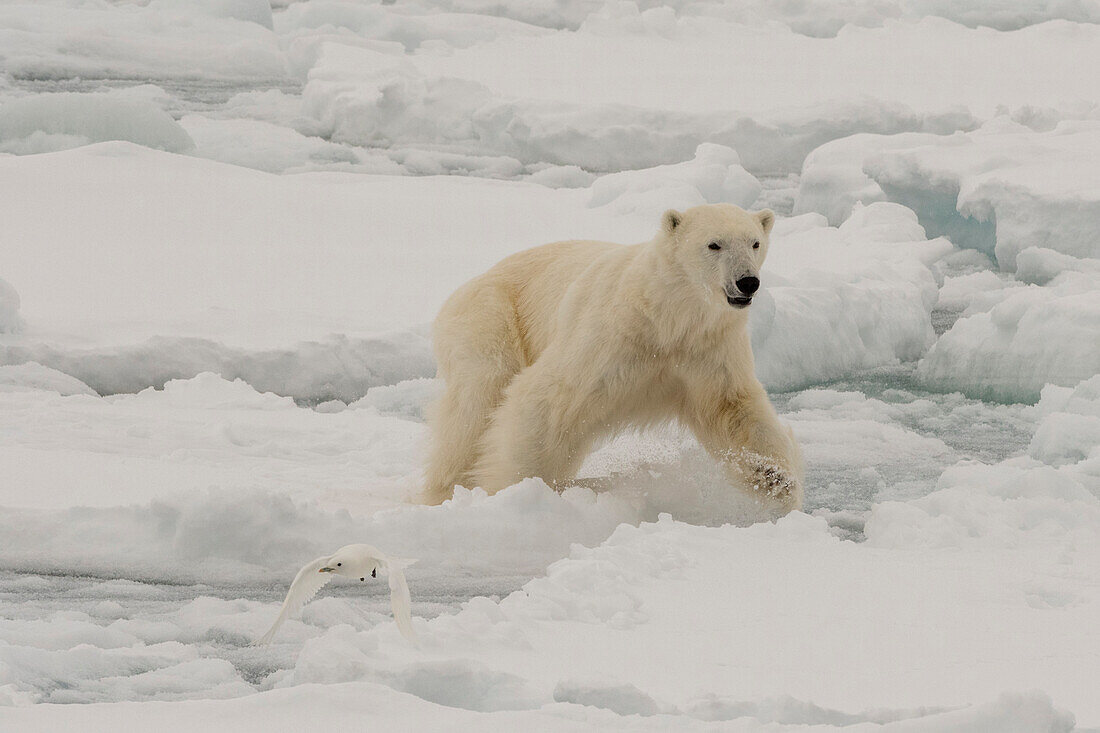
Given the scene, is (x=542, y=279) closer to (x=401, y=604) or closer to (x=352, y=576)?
(x=352, y=576)

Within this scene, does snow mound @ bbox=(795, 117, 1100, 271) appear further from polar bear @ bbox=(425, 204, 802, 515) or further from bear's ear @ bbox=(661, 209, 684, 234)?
bear's ear @ bbox=(661, 209, 684, 234)

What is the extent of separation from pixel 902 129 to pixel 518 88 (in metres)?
4.52

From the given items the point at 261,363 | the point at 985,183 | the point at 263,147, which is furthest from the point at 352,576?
the point at 263,147

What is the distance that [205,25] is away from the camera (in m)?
18.0

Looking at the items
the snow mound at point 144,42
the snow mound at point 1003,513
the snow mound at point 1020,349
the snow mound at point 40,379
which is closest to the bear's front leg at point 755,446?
the snow mound at point 1003,513

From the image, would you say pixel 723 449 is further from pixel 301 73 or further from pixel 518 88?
pixel 301 73

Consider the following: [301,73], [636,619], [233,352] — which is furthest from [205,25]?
[636,619]

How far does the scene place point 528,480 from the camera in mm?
3475

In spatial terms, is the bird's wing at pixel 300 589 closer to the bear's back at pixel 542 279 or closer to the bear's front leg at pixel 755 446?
the bear's front leg at pixel 755 446

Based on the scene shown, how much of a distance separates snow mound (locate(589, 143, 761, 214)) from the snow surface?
1.3 inches

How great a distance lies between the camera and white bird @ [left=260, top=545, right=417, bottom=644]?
218 cm

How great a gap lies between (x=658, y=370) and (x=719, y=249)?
1.32 ft

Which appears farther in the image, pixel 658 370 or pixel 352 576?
pixel 658 370

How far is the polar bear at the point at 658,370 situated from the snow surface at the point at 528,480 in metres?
0.17
